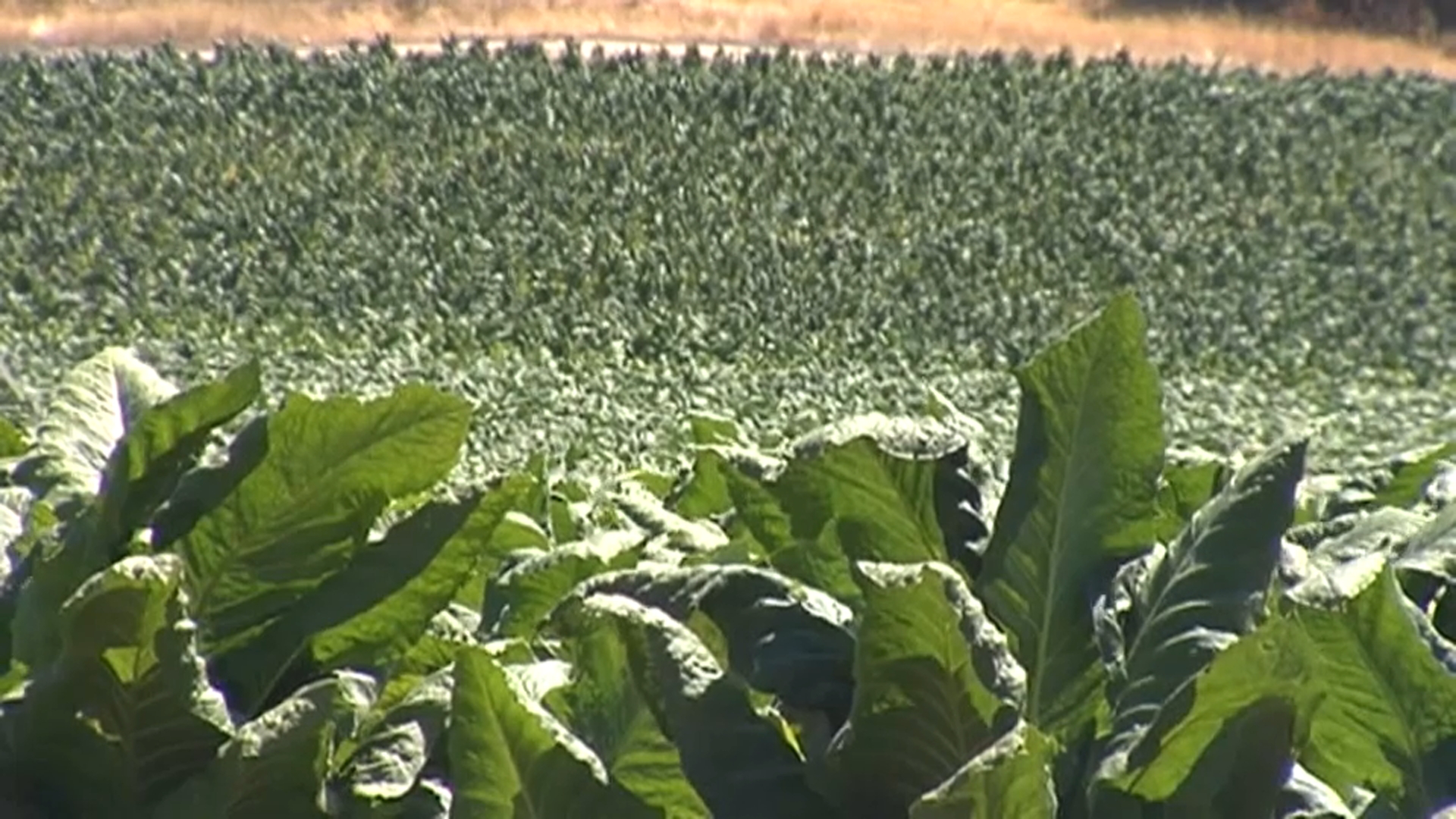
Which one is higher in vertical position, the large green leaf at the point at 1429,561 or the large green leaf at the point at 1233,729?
the large green leaf at the point at 1429,561

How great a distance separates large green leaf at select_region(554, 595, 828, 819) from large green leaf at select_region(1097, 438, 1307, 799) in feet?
0.77

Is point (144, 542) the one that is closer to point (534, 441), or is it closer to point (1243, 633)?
point (1243, 633)

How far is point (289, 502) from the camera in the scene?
199 cm

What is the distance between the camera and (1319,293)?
18094 millimetres

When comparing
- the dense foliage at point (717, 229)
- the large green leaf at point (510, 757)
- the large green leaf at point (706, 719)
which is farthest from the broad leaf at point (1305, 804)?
the dense foliage at point (717, 229)

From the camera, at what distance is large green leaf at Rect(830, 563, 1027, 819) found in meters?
1.73

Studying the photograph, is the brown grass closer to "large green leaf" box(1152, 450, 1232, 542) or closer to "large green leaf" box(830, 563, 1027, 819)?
"large green leaf" box(1152, 450, 1232, 542)

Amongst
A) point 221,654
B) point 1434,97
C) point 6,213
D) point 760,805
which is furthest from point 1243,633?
point 1434,97

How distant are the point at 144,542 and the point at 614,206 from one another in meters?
16.0

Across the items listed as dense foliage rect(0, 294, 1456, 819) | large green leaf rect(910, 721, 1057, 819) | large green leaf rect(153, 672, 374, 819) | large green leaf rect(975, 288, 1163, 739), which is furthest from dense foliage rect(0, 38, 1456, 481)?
large green leaf rect(910, 721, 1057, 819)

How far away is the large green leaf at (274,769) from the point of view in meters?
1.77

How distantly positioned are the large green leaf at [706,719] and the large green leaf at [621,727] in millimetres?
11

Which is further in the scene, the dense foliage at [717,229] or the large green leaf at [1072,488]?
the dense foliage at [717,229]

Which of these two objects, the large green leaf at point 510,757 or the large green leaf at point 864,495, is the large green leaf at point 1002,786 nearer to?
the large green leaf at point 510,757
